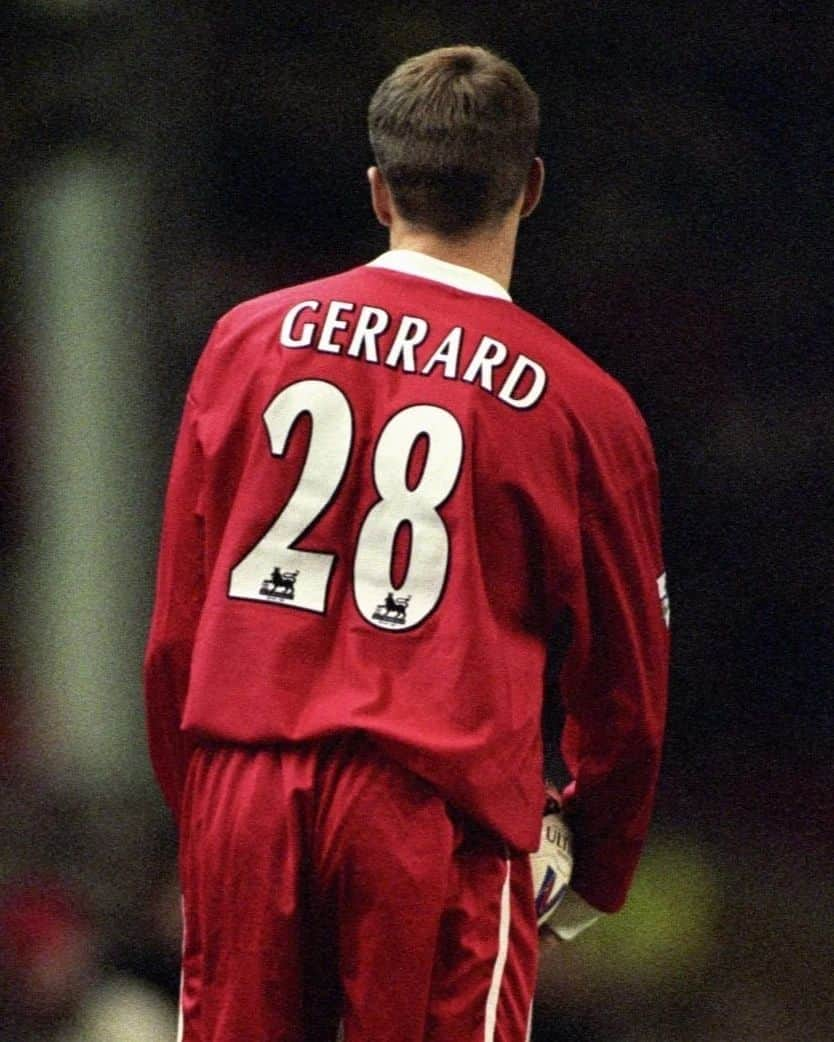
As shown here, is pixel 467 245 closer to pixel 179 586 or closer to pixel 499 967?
pixel 179 586

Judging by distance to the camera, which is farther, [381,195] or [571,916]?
[571,916]

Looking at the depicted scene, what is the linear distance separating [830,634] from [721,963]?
63cm

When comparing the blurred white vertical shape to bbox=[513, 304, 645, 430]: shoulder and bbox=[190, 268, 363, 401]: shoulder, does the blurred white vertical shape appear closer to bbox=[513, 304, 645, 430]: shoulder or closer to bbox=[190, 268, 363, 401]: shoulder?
bbox=[190, 268, 363, 401]: shoulder

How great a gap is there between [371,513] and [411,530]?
43mm

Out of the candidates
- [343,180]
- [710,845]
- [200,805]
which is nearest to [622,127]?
[343,180]

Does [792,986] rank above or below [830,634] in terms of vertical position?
below

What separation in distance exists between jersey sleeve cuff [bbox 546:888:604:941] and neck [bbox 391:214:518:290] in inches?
26.7

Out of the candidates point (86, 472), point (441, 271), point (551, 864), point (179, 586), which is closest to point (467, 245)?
point (441, 271)

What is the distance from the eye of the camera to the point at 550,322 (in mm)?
3164

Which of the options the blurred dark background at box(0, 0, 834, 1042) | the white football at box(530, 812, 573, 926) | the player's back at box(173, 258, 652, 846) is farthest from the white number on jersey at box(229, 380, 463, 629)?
the blurred dark background at box(0, 0, 834, 1042)

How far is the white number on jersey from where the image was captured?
1718 millimetres

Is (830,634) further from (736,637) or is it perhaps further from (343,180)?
(343,180)

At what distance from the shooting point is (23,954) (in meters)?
3.44

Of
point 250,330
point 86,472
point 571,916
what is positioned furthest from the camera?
point 86,472
